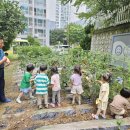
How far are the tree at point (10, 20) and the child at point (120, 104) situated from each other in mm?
13001

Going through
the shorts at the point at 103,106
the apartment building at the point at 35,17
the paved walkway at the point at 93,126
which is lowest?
the paved walkway at the point at 93,126

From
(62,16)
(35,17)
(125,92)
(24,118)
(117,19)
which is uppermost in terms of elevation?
(62,16)

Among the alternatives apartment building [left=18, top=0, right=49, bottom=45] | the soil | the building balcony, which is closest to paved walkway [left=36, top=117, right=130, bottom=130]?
the soil

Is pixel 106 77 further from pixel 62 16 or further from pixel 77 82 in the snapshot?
pixel 62 16

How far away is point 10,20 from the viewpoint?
58.9 feet

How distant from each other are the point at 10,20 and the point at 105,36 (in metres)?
7.74

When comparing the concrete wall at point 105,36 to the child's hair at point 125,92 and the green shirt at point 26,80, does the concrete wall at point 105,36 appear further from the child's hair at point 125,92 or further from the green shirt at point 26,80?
the child's hair at point 125,92

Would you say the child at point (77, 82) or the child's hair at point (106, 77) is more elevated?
the child's hair at point (106, 77)

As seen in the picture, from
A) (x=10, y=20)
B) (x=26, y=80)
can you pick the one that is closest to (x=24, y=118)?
(x=26, y=80)

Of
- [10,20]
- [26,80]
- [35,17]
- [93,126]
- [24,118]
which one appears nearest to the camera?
[93,126]

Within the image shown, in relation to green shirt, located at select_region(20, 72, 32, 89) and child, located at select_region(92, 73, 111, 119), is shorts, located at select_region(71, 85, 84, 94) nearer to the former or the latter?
child, located at select_region(92, 73, 111, 119)

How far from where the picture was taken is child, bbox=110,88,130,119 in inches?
205

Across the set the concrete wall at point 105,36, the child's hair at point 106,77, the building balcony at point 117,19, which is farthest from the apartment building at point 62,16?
the child's hair at point 106,77

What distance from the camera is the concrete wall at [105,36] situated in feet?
36.3
